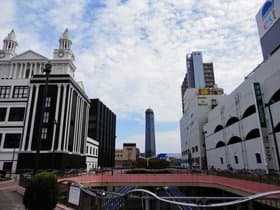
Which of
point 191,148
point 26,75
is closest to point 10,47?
→ point 26,75

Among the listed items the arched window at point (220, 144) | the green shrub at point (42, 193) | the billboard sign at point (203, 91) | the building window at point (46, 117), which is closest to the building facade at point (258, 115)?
the arched window at point (220, 144)

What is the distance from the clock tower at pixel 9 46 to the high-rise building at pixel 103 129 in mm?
25199

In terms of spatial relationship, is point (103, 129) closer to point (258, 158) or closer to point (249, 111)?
point (249, 111)

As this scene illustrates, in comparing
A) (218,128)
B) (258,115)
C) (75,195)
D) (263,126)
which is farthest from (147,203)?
(218,128)

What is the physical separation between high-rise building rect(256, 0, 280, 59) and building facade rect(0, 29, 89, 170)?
3363 cm

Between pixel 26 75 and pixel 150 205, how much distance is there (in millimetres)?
43495

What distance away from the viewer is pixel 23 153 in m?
34.1

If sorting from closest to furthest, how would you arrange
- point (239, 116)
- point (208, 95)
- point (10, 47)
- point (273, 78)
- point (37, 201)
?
point (37, 201), point (273, 78), point (239, 116), point (10, 47), point (208, 95)

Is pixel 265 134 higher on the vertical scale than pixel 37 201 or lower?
higher

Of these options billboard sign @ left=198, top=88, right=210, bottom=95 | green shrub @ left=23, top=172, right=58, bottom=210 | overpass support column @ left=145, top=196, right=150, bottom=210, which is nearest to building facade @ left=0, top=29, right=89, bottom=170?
green shrub @ left=23, top=172, right=58, bottom=210

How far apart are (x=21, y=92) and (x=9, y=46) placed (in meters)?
12.7

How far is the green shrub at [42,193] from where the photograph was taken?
279 inches

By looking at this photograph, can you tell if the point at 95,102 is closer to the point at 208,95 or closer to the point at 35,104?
the point at 35,104

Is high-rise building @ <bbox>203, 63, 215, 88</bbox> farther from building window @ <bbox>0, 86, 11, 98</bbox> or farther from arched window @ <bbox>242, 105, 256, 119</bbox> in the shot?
building window @ <bbox>0, 86, 11, 98</bbox>
